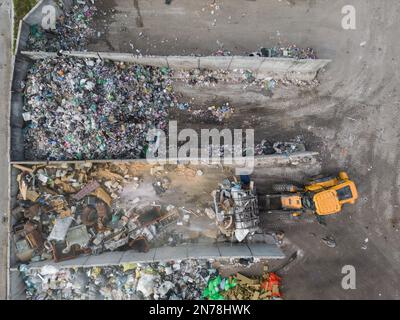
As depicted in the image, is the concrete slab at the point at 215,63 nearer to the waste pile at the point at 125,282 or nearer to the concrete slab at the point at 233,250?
the concrete slab at the point at 233,250

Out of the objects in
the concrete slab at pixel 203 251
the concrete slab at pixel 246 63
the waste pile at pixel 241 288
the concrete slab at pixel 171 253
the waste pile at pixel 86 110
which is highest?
the concrete slab at pixel 246 63

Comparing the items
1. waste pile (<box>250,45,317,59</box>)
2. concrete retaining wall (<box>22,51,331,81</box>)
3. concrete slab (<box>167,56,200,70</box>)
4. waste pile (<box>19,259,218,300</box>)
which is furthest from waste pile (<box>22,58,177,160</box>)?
waste pile (<box>250,45,317,59</box>)

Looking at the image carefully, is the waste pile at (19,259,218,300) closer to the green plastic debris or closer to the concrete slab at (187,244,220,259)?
the green plastic debris

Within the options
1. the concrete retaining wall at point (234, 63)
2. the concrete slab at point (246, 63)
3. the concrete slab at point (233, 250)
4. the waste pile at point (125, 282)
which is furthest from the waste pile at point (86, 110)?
the concrete slab at point (233, 250)

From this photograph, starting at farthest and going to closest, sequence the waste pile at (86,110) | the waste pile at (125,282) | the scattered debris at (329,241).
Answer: the scattered debris at (329,241) < the waste pile at (125,282) < the waste pile at (86,110)

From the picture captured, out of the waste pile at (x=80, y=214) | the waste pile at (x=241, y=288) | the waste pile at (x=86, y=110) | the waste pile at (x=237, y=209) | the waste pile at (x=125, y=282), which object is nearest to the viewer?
the waste pile at (x=237, y=209)
